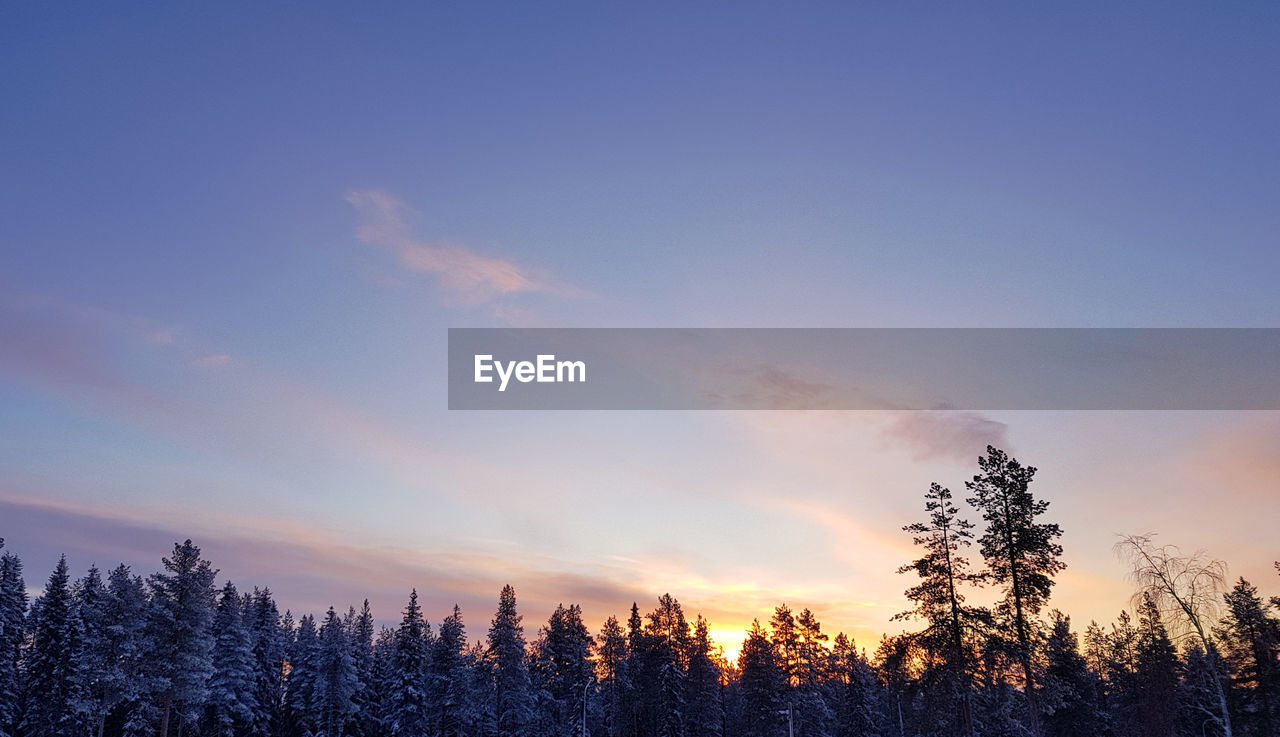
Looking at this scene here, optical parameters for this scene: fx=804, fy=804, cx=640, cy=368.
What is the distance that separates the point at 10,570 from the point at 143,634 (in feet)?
126

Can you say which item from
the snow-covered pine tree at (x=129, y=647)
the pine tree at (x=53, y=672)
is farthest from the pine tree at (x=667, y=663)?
the pine tree at (x=53, y=672)

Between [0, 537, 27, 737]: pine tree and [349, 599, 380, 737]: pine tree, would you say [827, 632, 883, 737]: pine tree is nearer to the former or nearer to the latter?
[349, 599, 380, 737]: pine tree

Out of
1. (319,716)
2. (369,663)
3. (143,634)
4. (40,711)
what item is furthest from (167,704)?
(369,663)

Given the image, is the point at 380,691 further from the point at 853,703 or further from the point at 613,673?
the point at 853,703

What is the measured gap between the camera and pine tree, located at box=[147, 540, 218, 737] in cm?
4934

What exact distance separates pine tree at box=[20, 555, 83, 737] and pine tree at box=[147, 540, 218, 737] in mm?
29166

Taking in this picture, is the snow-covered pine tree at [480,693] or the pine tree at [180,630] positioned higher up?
the pine tree at [180,630]

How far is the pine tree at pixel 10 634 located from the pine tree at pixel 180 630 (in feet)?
81.9

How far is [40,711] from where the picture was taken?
73062 millimetres

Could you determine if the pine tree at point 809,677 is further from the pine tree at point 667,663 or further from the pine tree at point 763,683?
the pine tree at point 667,663

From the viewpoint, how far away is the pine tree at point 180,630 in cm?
4934

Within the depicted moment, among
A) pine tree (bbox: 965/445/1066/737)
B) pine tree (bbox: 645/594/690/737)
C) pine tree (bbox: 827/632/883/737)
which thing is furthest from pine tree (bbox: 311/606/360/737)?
pine tree (bbox: 965/445/1066/737)

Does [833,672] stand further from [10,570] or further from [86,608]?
[10,570]

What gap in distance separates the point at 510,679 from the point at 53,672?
135 feet
